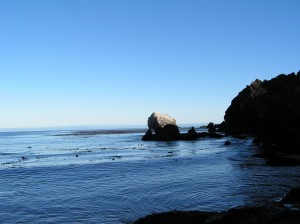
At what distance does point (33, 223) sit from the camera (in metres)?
15.7

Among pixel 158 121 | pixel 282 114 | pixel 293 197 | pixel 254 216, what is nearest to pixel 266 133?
pixel 282 114

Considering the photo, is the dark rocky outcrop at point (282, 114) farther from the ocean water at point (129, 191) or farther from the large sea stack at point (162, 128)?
the large sea stack at point (162, 128)

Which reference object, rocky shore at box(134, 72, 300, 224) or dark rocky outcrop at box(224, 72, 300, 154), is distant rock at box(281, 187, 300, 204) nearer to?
rocky shore at box(134, 72, 300, 224)

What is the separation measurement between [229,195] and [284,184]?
4.81 m

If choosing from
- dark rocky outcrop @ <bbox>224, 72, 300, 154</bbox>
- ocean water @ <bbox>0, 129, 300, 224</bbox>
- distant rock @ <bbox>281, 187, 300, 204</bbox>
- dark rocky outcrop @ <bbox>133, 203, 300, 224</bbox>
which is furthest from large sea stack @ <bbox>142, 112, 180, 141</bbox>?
distant rock @ <bbox>281, 187, 300, 204</bbox>

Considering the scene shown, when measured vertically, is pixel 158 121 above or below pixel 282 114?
above

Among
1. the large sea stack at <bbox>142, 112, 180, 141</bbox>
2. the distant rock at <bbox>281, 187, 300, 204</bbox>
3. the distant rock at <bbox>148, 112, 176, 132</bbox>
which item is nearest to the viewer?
the distant rock at <bbox>281, 187, 300, 204</bbox>

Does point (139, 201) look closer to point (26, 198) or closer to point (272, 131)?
point (26, 198)

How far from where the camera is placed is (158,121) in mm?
98375

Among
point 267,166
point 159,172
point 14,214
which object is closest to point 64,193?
point 14,214

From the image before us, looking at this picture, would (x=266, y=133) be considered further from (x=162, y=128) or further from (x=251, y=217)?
(x=162, y=128)

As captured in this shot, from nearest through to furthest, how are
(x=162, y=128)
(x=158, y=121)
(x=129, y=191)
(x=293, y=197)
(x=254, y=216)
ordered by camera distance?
1. (x=254, y=216)
2. (x=293, y=197)
3. (x=129, y=191)
4. (x=162, y=128)
5. (x=158, y=121)

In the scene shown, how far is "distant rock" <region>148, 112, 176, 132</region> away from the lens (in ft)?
324

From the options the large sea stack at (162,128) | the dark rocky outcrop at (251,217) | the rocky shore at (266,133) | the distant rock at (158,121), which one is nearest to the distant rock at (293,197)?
the rocky shore at (266,133)
